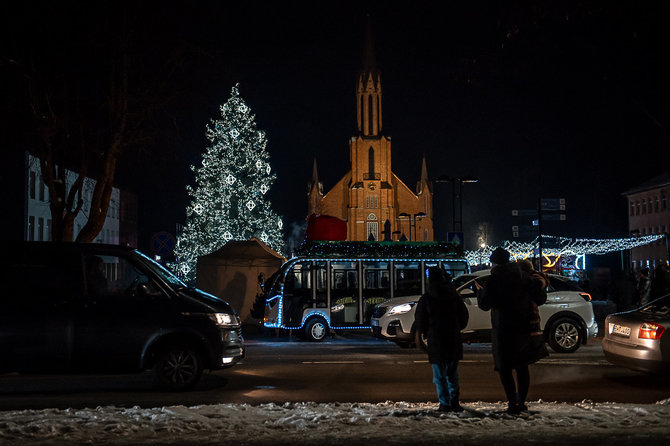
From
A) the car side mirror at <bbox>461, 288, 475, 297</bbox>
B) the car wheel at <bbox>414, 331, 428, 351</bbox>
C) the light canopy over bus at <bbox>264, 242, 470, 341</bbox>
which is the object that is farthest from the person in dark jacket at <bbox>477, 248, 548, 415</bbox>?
the light canopy over bus at <bbox>264, 242, 470, 341</bbox>

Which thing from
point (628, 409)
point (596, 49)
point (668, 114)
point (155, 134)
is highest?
point (155, 134)

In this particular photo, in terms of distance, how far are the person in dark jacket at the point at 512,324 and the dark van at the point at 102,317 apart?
430 cm

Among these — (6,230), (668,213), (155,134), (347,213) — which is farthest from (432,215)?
(155,134)

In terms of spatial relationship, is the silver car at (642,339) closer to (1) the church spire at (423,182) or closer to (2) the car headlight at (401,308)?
(2) the car headlight at (401,308)

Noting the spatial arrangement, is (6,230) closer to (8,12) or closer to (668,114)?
(8,12)

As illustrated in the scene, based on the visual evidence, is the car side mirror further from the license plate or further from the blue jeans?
the blue jeans

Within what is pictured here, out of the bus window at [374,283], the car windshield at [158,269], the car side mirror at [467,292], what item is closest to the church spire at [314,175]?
the bus window at [374,283]

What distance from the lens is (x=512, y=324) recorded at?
26.7ft

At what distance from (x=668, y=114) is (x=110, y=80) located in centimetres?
1775

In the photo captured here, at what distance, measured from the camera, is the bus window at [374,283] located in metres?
21.1

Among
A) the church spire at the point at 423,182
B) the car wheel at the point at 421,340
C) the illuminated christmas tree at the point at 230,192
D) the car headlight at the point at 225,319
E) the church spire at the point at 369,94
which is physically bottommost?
the car wheel at the point at 421,340

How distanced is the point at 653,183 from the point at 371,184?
40.3 m

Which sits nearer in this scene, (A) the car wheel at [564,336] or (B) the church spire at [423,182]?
(A) the car wheel at [564,336]

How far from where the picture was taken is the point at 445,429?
23.9 ft
